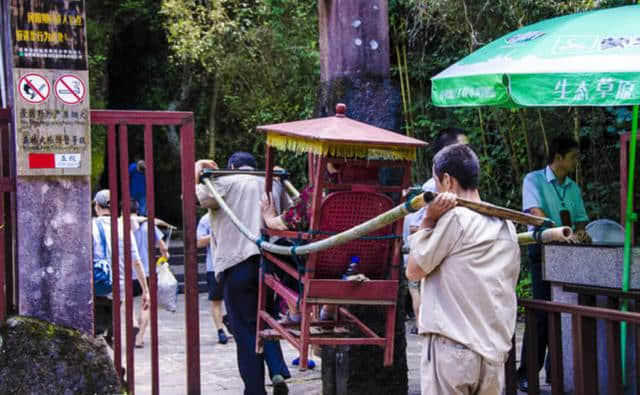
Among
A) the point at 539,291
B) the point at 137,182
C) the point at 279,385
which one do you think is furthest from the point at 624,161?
the point at 137,182

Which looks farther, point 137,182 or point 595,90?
point 137,182

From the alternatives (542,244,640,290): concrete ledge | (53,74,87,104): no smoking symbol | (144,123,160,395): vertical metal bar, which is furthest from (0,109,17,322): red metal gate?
(542,244,640,290): concrete ledge

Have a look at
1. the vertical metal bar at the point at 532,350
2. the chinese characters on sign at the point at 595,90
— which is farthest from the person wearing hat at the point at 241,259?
the chinese characters on sign at the point at 595,90

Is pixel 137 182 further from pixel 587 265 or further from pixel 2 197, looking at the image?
pixel 587 265

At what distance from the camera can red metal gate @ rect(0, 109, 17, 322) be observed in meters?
5.15

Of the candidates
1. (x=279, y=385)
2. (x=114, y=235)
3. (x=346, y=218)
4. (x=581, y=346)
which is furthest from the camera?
(x=279, y=385)

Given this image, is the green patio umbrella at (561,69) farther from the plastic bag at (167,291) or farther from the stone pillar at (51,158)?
the plastic bag at (167,291)

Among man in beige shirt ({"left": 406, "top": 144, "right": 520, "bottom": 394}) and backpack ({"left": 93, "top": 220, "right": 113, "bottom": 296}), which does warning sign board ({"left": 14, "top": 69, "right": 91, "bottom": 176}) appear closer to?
backpack ({"left": 93, "top": 220, "right": 113, "bottom": 296})

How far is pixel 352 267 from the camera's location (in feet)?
15.2

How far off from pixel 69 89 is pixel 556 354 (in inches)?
127

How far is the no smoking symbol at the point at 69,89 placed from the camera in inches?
205

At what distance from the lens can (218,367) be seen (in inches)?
318

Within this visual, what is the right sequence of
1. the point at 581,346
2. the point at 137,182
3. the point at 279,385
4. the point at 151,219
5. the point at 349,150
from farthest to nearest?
the point at 137,182, the point at 279,385, the point at 151,219, the point at 581,346, the point at 349,150

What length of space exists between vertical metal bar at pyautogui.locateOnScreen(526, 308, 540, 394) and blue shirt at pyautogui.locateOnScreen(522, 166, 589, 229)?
160 cm
